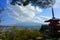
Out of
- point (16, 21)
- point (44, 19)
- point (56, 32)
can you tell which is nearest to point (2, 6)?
point (16, 21)

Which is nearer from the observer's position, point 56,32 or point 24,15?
point 56,32

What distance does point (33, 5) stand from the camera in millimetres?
9672

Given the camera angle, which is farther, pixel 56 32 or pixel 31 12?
→ pixel 31 12

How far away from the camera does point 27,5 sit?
9.54 meters

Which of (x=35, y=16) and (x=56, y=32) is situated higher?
(x=35, y=16)

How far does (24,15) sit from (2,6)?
4.05 ft

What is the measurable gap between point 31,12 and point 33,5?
0.42 metres

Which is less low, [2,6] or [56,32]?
[2,6]

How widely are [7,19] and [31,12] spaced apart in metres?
1.32

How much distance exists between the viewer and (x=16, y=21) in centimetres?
920

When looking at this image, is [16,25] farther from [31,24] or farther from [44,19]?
[44,19]

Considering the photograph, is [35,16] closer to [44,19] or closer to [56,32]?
[44,19]

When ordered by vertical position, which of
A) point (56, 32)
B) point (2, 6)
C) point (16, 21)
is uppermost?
point (2, 6)

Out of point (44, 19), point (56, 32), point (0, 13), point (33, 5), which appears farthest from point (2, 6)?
point (56, 32)
